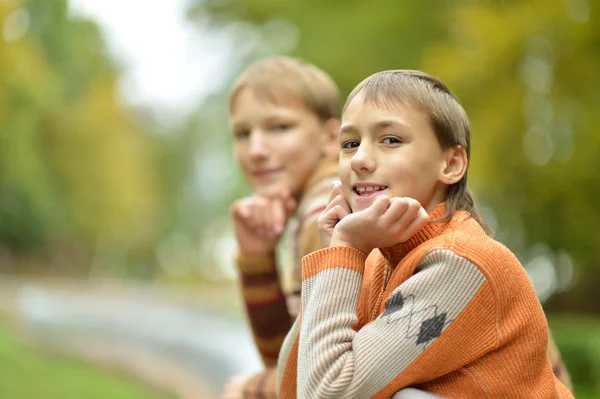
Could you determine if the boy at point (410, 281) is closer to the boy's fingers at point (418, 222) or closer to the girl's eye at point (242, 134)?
the boy's fingers at point (418, 222)

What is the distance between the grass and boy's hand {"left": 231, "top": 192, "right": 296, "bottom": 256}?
6524mm

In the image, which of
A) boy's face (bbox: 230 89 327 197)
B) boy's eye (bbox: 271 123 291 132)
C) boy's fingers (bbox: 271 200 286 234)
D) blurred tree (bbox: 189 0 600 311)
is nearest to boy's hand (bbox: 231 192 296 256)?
boy's fingers (bbox: 271 200 286 234)

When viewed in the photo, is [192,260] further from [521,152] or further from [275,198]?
[275,198]

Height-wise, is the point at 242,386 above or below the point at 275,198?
below

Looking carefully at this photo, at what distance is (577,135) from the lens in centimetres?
880

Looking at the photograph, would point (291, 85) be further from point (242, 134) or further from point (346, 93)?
point (346, 93)

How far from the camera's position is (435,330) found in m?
1.62

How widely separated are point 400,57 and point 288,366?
416 inches

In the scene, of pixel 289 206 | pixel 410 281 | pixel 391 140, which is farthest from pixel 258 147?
pixel 410 281

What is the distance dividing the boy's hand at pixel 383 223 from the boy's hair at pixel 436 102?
0.42ft

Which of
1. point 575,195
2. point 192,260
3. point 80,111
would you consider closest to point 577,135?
point 575,195

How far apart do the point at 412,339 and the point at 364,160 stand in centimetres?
41

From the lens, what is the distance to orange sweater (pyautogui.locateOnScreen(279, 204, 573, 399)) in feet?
5.30

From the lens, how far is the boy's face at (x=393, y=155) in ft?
5.91
